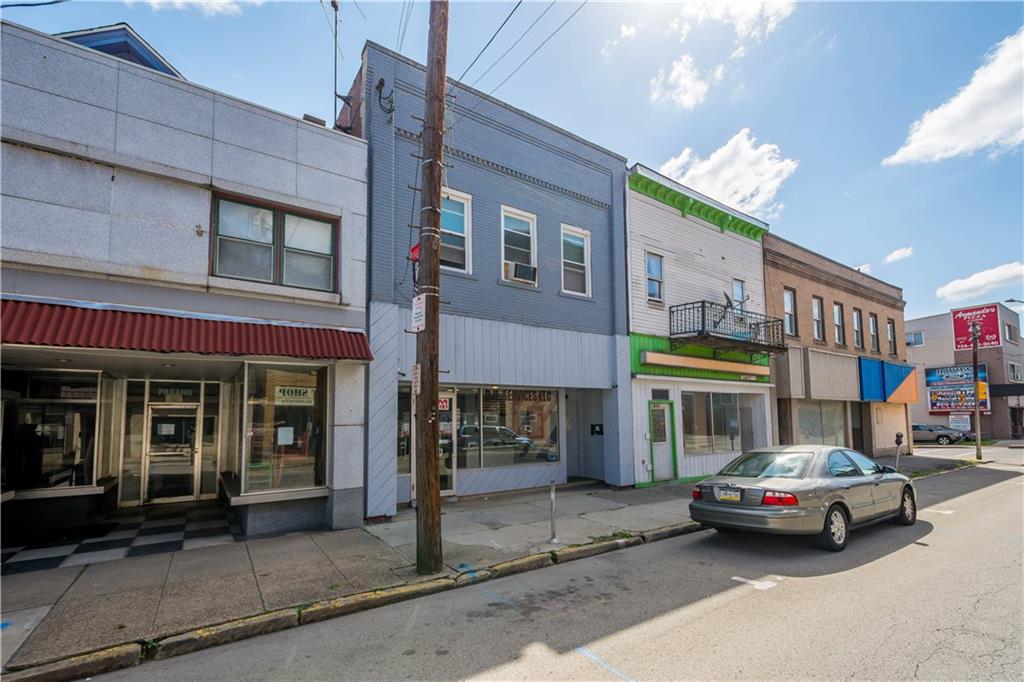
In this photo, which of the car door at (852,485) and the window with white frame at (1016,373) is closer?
the car door at (852,485)

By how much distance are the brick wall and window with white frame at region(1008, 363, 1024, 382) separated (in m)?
23.2

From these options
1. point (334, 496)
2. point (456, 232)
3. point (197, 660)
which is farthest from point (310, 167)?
point (197, 660)

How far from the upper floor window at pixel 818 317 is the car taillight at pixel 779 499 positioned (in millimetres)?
15561

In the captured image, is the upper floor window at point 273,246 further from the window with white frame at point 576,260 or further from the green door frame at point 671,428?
the green door frame at point 671,428

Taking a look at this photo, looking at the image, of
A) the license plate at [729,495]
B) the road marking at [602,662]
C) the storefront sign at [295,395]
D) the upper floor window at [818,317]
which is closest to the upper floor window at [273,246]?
the storefront sign at [295,395]

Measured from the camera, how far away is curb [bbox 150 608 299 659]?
482cm

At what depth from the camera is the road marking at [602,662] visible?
13.8ft

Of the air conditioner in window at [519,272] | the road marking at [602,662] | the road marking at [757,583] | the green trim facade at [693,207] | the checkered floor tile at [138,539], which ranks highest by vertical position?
the green trim facade at [693,207]

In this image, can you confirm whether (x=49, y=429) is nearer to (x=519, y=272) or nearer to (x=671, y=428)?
(x=519, y=272)

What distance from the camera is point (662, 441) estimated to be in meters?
14.7

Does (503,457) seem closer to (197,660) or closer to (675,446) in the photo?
(675,446)

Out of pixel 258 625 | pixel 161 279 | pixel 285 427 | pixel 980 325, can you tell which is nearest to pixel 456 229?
pixel 285 427

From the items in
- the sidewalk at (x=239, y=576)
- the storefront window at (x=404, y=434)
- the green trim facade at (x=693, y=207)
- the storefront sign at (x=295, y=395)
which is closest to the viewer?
the sidewalk at (x=239, y=576)

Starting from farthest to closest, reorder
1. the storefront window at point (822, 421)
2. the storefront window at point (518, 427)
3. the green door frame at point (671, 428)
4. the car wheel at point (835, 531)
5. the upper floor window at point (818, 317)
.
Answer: the upper floor window at point (818, 317)
the storefront window at point (822, 421)
the green door frame at point (671, 428)
the storefront window at point (518, 427)
the car wheel at point (835, 531)
